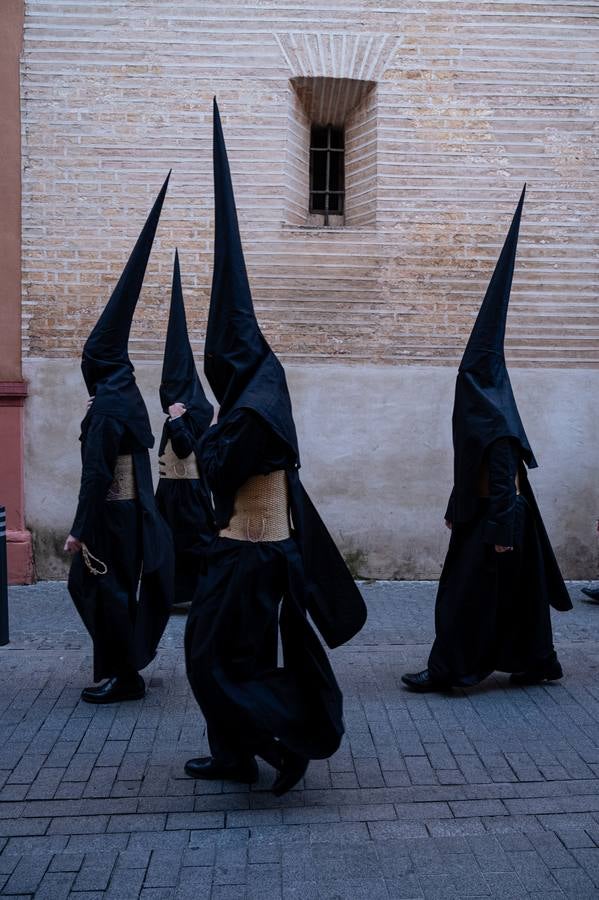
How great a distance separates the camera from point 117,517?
564 cm

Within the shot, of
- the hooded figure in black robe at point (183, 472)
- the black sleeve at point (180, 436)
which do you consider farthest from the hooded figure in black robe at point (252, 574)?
the hooded figure in black robe at point (183, 472)

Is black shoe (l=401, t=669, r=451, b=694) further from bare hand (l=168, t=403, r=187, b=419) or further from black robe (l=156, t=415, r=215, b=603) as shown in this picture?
bare hand (l=168, t=403, r=187, b=419)

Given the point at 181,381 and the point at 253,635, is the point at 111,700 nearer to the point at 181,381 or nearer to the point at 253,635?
the point at 253,635

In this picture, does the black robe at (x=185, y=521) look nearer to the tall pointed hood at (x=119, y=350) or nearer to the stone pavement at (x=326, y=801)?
the stone pavement at (x=326, y=801)

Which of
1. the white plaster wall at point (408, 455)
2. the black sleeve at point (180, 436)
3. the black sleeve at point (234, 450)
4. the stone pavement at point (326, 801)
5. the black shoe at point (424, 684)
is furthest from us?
the white plaster wall at point (408, 455)

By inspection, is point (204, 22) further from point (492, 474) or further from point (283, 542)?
point (283, 542)

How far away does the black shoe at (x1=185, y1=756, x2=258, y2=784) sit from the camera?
444 cm

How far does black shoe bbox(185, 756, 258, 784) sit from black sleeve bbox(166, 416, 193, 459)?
10.8 ft

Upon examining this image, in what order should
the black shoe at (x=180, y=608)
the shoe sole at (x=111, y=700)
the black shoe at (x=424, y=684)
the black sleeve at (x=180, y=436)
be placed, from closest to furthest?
the shoe sole at (x=111, y=700), the black shoe at (x=424, y=684), the black sleeve at (x=180, y=436), the black shoe at (x=180, y=608)

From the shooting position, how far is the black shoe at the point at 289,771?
430 centimetres

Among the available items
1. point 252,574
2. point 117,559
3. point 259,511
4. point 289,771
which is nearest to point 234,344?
point 259,511

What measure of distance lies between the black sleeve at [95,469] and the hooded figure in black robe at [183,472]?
2092mm

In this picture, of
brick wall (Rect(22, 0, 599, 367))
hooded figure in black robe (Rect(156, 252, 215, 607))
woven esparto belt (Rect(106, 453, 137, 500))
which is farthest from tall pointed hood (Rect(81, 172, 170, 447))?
brick wall (Rect(22, 0, 599, 367))

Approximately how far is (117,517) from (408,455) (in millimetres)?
4078
